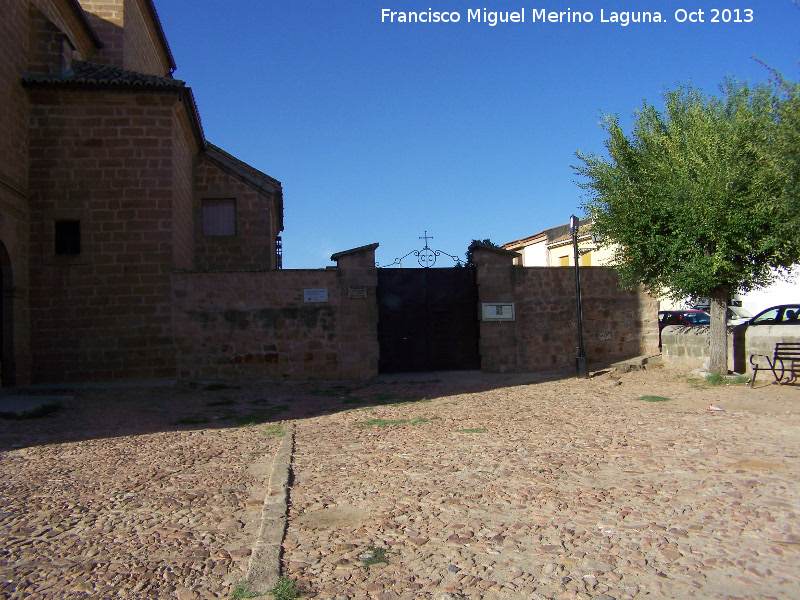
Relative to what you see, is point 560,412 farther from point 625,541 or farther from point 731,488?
point 625,541

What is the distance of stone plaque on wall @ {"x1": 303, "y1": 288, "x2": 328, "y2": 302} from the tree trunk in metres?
7.71

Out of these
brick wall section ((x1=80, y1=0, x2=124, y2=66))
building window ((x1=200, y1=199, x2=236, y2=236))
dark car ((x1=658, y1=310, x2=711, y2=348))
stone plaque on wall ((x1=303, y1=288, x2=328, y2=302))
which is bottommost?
dark car ((x1=658, y1=310, x2=711, y2=348))

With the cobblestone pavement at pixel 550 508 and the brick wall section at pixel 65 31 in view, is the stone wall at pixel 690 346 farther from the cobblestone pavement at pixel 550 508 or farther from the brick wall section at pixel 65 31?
the brick wall section at pixel 65 31

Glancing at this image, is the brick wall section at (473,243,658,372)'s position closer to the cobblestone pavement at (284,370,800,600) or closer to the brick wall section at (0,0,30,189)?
the cobblestone pavement at (284,370,800,600)

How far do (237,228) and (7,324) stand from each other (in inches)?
306

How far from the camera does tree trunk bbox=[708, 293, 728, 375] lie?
12.4 m

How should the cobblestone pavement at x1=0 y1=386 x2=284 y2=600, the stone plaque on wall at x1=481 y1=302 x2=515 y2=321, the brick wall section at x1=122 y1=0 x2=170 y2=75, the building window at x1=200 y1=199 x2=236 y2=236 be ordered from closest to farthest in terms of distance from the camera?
the cobblestone pavement at x1=0 y1=386 x2=284 y2=600 → the stone plaque on wall at x1=481 y1=302 x2=515 y2=321 → the brick wall section at x1=122 y1=0 x2=170 y2=75 → the building window at x1=200 y1=199 x2=236 y2=236

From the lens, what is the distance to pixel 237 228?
19250 mm

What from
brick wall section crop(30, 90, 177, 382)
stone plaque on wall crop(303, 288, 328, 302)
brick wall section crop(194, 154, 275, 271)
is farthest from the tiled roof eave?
stone plaque on wall crop(303, 288, 328, 302)

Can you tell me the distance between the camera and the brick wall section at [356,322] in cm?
1384

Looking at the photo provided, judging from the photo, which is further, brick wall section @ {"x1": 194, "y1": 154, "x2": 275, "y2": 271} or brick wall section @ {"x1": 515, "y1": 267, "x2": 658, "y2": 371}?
brick wall section @ {"x1": 194, "y1": 154, "x2": 275, "y2": 271}

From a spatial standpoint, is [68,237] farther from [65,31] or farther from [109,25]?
[109,25]

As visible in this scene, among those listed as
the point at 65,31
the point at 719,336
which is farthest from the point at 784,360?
the point at 65,31

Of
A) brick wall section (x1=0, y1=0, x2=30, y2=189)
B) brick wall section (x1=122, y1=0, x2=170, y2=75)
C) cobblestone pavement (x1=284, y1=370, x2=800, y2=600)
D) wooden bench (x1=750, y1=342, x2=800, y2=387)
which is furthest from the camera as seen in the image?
brick wall section (x1=122, y1=0, x2=170, y2=75)
